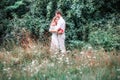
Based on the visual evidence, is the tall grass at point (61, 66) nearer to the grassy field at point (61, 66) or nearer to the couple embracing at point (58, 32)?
the grassy field at point (61, 66)

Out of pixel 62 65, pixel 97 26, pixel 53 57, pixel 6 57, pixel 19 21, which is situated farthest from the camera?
pixel 19 21

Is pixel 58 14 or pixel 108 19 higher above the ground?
pixel 58 14

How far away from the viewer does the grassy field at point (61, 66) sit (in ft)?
33.0

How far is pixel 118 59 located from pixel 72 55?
2.17 meters

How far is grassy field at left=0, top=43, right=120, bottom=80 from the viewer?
1005 centimetres

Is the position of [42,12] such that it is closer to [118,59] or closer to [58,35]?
[58,35]

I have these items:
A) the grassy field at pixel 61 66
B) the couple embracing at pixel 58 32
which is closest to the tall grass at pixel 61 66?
the grassy field at pixel 61 66

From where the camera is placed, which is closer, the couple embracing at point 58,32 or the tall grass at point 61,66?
the tall grass at point 61,66

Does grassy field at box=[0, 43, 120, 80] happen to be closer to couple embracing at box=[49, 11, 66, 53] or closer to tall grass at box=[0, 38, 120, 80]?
tall grass at box=[0, 38, 120, 80]

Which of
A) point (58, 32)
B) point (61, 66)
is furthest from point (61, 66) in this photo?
point (58, 32)

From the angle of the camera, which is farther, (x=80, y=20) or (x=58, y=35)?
(x=80, y=20)

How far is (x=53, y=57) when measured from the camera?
42.5 ft

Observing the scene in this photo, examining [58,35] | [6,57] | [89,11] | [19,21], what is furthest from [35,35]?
[6,57]

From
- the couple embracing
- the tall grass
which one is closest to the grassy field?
the tall grass
